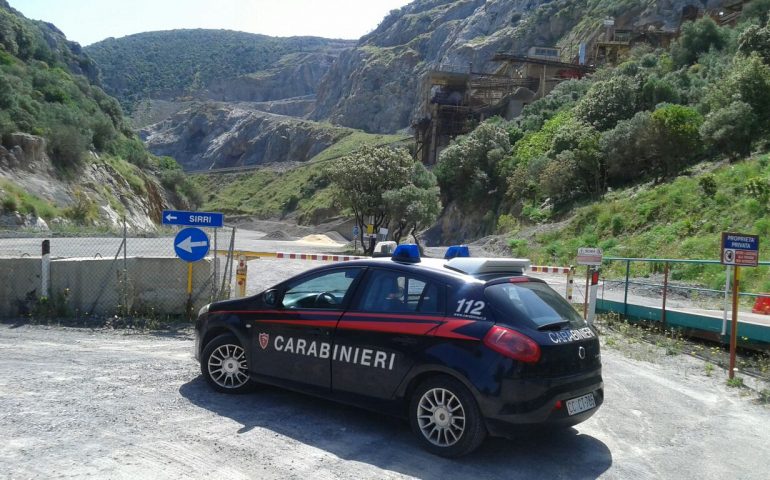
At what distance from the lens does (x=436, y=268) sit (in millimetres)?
5422

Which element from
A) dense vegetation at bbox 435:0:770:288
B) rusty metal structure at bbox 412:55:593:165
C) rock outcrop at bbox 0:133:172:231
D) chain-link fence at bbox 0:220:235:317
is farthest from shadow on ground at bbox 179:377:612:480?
rusty metal structure at bbox 412:55:593:165

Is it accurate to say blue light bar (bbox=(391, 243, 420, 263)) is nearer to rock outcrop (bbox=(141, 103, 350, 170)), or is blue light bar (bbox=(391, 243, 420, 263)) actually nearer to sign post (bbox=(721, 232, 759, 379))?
sign post (bbox=(721, 232, 759, 379))

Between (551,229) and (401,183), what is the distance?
14.2 metres

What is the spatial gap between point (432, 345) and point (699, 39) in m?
52.1

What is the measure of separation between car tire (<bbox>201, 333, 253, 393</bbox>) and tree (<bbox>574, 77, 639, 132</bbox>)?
37630mm

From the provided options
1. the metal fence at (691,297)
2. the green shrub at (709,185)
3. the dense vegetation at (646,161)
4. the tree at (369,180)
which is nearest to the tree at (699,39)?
the dense vegetation at (646,161)

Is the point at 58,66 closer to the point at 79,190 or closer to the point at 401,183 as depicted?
the point at 79,190

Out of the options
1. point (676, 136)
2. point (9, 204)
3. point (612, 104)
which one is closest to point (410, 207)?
point (612, 104)

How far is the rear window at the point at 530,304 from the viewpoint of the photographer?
16.2 feet

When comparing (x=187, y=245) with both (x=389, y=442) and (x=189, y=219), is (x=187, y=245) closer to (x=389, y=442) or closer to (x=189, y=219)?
(x=189, y=219)

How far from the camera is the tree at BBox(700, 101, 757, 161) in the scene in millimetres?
26609

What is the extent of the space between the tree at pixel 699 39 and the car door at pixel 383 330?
50694mm

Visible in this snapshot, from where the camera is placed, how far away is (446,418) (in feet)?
16.0

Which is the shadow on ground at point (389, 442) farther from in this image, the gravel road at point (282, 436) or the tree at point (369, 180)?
the tree at point (369, 180)
